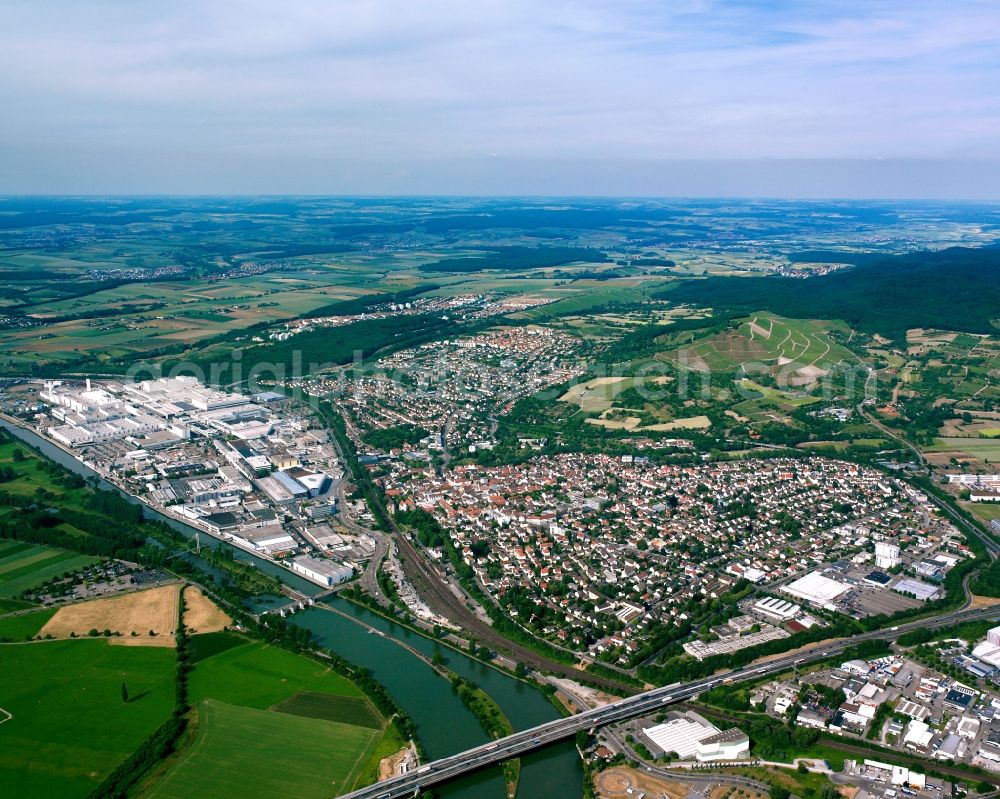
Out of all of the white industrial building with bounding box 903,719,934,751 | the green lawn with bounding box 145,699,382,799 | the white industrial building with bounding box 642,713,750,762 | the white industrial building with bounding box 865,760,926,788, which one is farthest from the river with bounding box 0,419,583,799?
the white industrial building with bounding box 903,719,934,751

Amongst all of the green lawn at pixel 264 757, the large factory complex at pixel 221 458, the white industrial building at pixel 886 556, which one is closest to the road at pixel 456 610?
the large factory complex at pixel 221 458

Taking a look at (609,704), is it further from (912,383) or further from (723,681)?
(912,383)

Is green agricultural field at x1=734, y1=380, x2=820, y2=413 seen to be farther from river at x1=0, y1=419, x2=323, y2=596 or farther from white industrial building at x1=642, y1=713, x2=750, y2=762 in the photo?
white industrial building at x1=642, y1=713, x2=750, y2=762

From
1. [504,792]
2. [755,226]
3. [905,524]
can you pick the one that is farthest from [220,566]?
[755,226]

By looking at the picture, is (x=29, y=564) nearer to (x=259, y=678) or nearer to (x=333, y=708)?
(x=259, y=678)

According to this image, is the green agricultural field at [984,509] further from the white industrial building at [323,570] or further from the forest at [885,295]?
the forest at [885,295]

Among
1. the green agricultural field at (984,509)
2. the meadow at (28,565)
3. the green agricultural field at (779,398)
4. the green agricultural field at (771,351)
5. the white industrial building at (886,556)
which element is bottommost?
the meadow at (28,565)

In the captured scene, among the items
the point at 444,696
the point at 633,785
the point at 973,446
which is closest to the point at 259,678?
the point at 444,696
